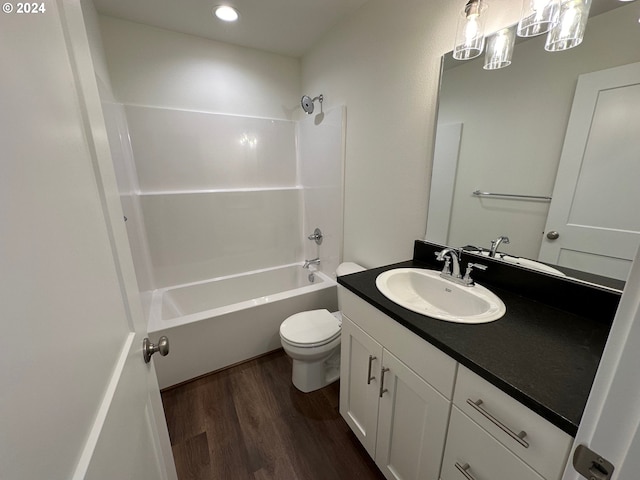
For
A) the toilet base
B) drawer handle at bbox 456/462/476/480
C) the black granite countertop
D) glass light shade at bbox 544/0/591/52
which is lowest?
the toilet base

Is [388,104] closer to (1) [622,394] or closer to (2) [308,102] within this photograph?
(2) [308,102]

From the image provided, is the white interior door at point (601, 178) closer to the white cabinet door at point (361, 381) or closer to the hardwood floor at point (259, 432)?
the white cabinet door at point (361, 381)

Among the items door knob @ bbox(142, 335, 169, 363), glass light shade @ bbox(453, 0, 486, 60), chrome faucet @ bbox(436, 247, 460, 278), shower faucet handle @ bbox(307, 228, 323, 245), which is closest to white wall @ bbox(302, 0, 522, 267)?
glass light shade @ bbox(453, 0, 486, 60)

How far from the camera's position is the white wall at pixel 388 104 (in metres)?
1.32

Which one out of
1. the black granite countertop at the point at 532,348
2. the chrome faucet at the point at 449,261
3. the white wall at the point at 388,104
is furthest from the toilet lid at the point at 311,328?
the chrome faucet at the point at 449,261

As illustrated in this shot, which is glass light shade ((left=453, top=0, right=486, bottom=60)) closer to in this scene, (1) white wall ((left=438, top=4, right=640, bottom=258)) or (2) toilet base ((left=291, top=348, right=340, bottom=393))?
(1) white wall ((left=438, top=4, right=640, bottom=258))

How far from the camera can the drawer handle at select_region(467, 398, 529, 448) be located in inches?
24.3

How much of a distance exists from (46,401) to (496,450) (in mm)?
974

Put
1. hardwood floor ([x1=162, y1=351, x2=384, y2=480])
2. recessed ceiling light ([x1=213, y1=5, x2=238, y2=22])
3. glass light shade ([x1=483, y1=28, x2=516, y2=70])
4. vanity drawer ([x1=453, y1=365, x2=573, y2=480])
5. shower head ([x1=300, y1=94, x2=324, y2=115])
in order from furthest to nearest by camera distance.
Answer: shower head ([x1=300, y1=94, x2=324, y2=115])
recessed ceiling light ([x1=213, y1=5, x2=238, y2=22])
hardwood floor ([x1=162, y1=351, x2=384, y2=480])
glass light shade ([x1=483, y1=28, x2=516, y2=70])
vanity drawer ([x1=453, y1=365, x2=573, y2=480])

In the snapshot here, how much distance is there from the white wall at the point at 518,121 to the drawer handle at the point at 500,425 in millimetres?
706

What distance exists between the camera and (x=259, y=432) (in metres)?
1.45

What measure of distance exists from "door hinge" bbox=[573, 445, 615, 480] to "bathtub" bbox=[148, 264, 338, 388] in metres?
1.78

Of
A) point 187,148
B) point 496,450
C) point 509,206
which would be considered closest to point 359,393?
point 496,450

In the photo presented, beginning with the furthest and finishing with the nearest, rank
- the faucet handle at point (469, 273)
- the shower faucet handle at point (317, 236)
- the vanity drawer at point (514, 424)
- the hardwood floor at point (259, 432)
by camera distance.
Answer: the shower faucet handle at point (317, 236)
the hardwood floor at point (259, 432)
the faucet handle at point (469, 273)
the vanity drawer at point (514, 424)
